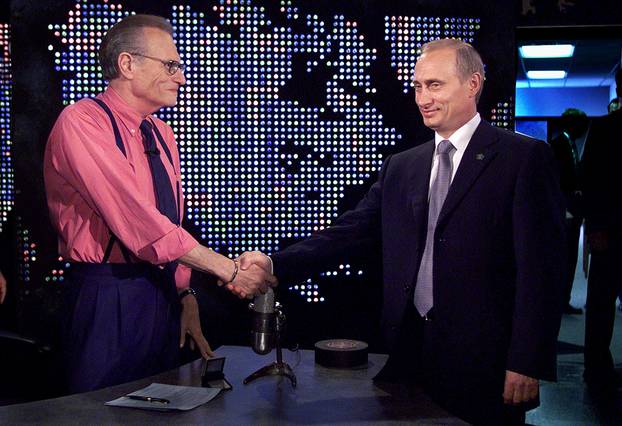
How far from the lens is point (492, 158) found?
221cm

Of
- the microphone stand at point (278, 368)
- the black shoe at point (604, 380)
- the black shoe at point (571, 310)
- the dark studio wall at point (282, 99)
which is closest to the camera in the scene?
the microphone stand at point (278, 368)

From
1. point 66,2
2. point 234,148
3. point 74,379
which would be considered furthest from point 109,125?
point 66,2

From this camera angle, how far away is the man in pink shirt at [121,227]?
225cm

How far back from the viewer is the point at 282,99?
355cm

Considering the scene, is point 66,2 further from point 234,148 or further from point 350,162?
point 350,162

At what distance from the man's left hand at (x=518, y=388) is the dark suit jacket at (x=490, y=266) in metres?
0.03

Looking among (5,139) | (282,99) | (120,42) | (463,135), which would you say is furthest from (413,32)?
(5,139)

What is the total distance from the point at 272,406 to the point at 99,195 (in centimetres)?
95

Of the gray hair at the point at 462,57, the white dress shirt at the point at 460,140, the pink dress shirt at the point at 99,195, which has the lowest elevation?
the pink dress shirt at the point at 99,195

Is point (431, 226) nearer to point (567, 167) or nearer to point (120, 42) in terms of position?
point (120, 42)

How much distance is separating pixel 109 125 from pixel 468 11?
6.82 ft

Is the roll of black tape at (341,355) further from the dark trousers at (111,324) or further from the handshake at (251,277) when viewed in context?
the dark trousers at (111,324)

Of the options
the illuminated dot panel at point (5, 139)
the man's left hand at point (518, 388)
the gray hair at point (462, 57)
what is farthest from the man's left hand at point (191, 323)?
the illuminated dot panel at point (5, 139)

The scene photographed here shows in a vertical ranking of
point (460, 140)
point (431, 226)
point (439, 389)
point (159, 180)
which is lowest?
point (439, 389)
